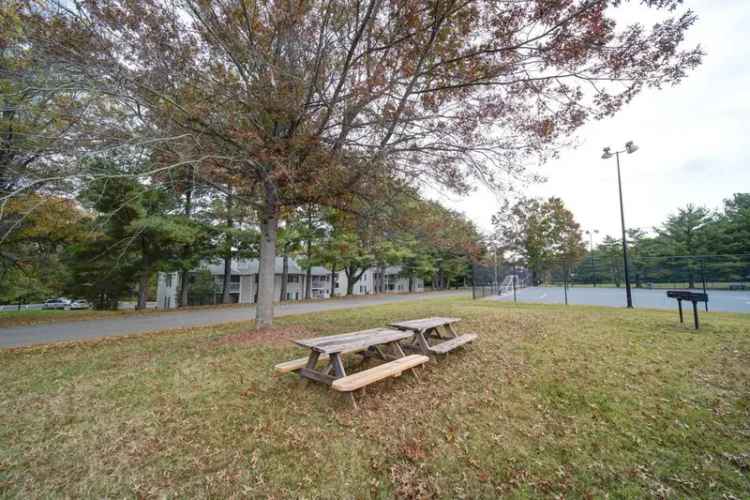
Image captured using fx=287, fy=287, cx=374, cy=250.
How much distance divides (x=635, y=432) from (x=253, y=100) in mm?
7092

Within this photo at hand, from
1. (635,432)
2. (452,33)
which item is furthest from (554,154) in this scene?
(635,432)

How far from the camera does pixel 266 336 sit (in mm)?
6242

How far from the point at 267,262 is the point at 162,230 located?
899cm

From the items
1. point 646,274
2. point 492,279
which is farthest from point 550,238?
point 492,279

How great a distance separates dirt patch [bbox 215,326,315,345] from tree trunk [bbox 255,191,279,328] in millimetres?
387

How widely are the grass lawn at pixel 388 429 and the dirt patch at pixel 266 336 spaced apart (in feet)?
2.67

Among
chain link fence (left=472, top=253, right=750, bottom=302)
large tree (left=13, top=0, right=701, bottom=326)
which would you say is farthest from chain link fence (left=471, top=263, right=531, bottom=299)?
large tree (left=13, top=0, right=701, bottom=326)

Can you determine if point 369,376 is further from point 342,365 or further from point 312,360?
point 312,360

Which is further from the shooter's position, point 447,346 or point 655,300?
point 655,300

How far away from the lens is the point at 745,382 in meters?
3.82

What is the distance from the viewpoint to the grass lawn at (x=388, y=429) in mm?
2189

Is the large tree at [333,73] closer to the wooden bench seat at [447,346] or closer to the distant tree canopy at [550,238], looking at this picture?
the wooden bench seat at [447,346]

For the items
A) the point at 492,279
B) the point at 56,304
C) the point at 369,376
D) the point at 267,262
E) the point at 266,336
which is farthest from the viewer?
the point at 56,304

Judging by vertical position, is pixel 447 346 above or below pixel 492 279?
below
